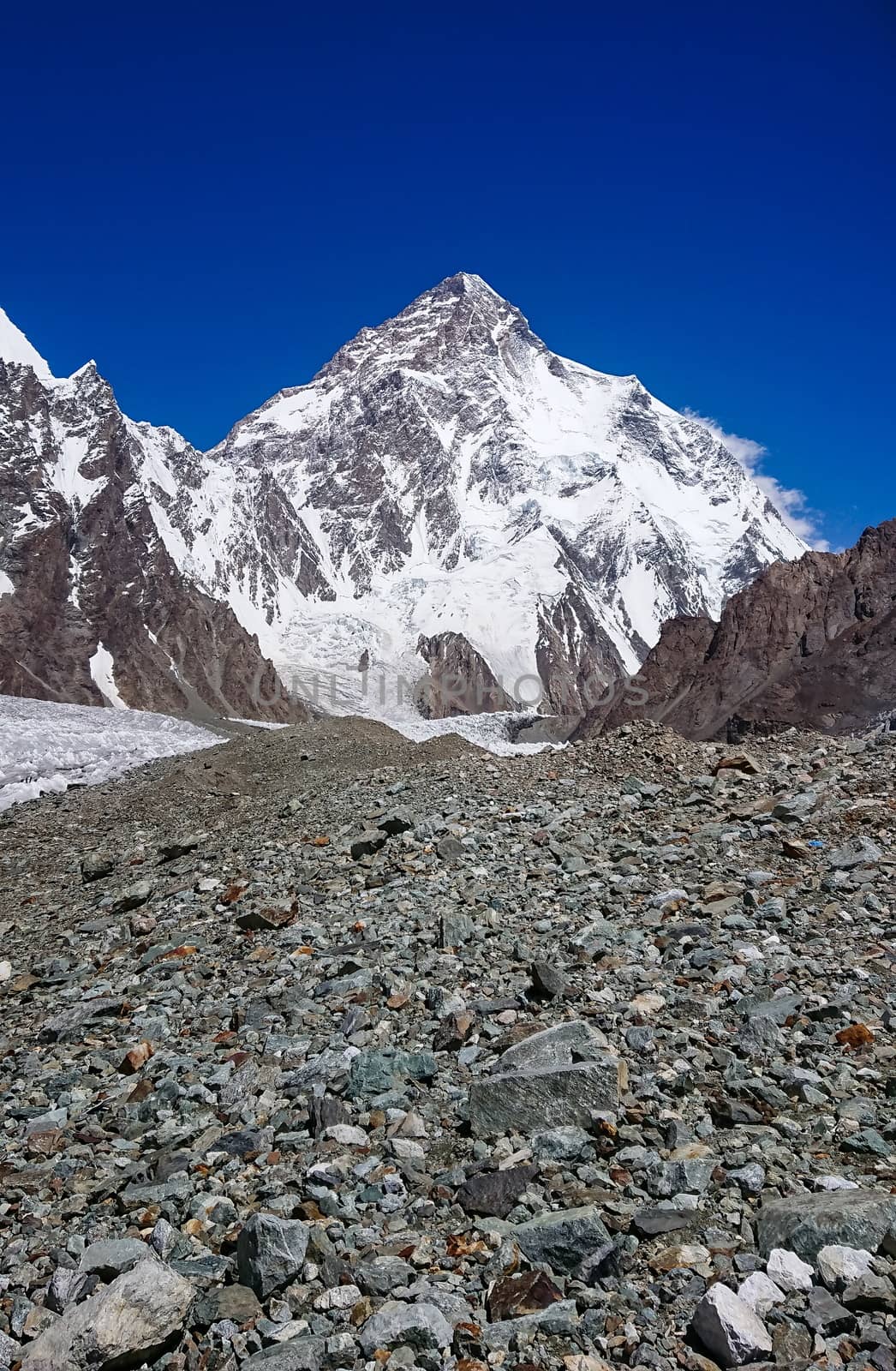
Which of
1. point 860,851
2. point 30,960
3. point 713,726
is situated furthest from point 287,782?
point 713,726

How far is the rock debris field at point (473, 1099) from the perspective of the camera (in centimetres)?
327

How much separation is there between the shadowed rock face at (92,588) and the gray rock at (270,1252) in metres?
116

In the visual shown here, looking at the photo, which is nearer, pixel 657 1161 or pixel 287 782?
pixel 657 1161

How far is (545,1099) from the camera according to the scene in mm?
4559

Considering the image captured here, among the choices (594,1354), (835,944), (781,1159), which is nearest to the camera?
(594,1354)

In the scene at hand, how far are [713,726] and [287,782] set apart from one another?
1718 inches

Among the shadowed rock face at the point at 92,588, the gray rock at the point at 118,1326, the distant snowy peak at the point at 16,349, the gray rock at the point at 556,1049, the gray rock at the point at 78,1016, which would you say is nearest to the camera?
the gray rock at the point at 118,1326

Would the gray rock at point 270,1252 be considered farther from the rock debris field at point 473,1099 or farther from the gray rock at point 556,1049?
the gray rock at point 556,1049

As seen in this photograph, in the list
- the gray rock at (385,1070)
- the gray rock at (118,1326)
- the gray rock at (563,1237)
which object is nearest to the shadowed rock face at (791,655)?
the gray rock at (385,1070)

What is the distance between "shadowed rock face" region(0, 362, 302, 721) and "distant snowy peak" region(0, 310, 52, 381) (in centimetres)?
320

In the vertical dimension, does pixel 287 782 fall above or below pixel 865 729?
below

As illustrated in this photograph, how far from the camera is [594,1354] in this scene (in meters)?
3.08

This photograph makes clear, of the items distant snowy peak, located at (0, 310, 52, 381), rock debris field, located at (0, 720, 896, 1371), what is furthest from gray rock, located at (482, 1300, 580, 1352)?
distant snowy peak, located at (0, 310, 52, 381)

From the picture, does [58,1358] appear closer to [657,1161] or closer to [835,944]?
[657,1161]
